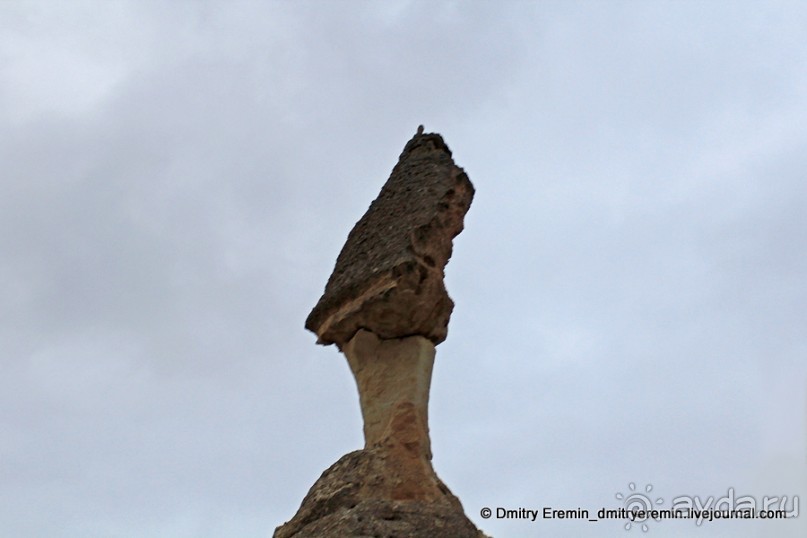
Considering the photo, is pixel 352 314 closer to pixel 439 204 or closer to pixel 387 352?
pixel 387 352

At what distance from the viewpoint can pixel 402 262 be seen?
8258 mm

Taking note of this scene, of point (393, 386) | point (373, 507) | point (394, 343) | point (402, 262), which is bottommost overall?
point (373, 507)

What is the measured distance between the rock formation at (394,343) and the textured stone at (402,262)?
1 cm

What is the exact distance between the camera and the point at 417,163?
9477 millimetres

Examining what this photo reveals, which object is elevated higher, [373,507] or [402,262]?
[402,262]

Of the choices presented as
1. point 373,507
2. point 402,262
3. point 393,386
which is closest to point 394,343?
point 393,386

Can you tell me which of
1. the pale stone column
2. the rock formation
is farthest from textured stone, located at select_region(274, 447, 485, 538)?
the pale stone column

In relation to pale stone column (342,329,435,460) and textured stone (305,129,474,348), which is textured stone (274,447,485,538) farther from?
textured stone (305,129,474,348)

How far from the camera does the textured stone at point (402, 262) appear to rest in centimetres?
838

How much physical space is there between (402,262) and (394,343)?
0.84 metres

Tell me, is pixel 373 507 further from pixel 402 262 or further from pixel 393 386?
pixel 402 262

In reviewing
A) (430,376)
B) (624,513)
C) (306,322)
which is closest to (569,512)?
(624,513)

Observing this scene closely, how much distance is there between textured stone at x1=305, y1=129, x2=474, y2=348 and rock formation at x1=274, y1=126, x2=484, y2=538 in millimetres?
12

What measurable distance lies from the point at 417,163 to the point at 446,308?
5.45ft
